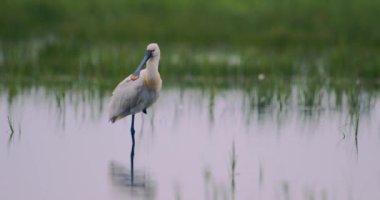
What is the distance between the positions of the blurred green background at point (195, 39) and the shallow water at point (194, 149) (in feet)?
7.73

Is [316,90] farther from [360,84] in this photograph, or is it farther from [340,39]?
[340,39]

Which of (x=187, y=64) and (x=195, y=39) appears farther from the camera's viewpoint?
(x=195, y=39)

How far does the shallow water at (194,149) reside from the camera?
26.3ft

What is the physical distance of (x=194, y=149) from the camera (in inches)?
387

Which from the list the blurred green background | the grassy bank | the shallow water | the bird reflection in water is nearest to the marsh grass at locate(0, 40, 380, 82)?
the blurred green background

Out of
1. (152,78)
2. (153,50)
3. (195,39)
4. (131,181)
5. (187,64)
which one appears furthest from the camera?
(195,39)

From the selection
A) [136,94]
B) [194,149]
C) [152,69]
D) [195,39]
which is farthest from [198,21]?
[194,149]

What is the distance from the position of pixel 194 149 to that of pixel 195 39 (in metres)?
11.1

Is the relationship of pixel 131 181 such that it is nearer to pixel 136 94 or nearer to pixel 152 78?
pixel 136 94

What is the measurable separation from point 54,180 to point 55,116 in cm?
355

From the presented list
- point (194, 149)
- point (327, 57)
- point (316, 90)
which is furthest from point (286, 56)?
point (194, 149)

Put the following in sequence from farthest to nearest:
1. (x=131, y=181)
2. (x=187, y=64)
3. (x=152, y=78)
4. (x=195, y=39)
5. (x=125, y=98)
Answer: (x=195, y=39) → (x=187, y=64) → (x=152, y=78) → (x=125, y=98) → (x=131, y=181)

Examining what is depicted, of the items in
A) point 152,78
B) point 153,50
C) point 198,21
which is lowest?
point 152,78

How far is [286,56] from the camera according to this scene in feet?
59.2
